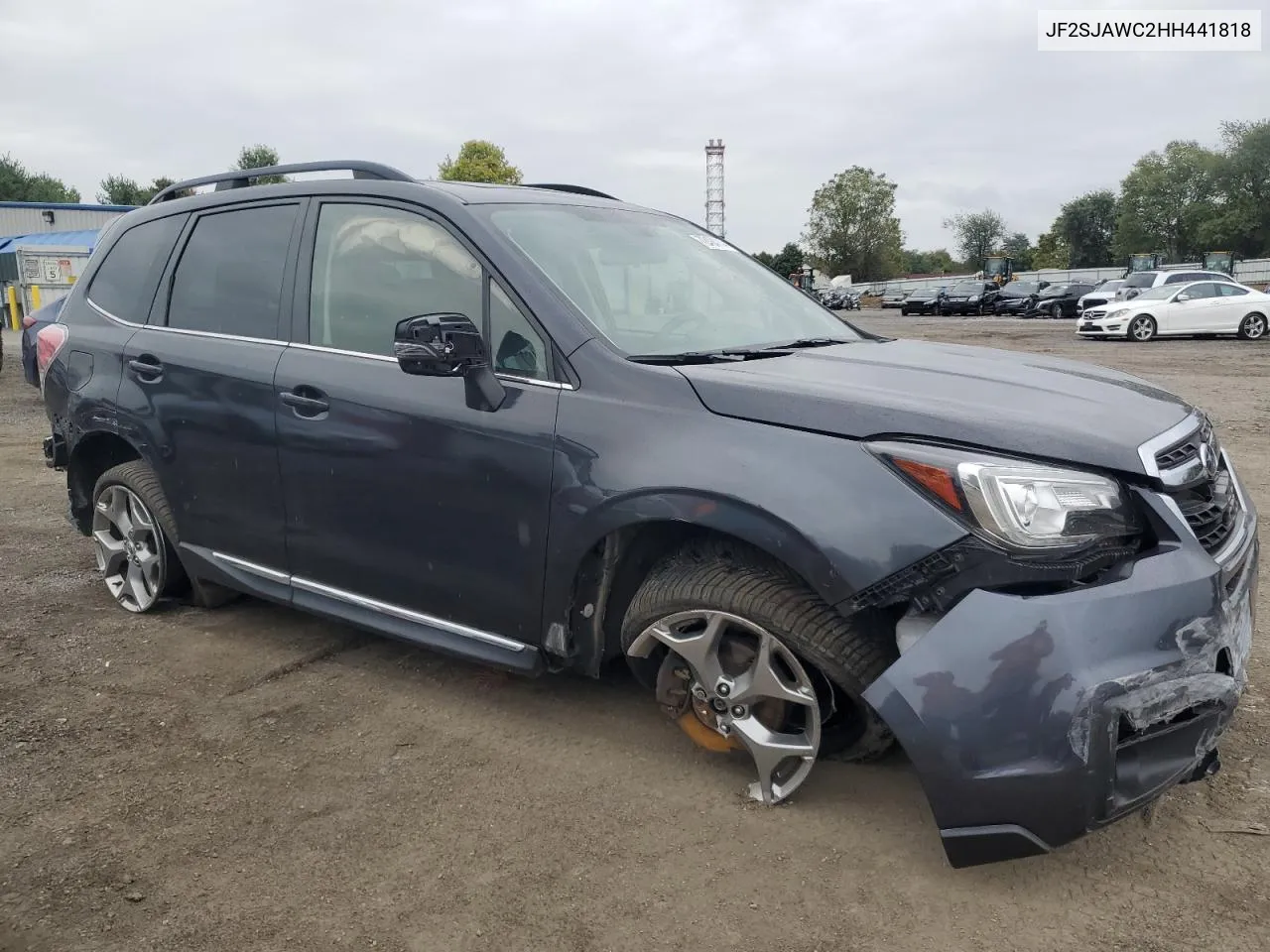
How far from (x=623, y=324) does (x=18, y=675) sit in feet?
8.81

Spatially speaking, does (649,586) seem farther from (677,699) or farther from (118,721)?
(118,721)

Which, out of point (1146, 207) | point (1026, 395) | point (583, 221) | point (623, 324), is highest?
point (1146, 207)

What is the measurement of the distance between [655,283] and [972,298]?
134 ft

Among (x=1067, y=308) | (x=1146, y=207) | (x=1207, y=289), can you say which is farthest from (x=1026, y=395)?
(x=1146, y=207)

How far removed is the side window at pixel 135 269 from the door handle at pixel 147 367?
0.21 m

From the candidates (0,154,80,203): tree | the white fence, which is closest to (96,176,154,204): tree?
(0,154,80,203): tree

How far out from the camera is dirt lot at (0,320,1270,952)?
227 cm

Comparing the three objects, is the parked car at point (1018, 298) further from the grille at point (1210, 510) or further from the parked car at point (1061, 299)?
the grille at point (1210, 510)

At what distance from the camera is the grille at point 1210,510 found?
94.9 inches

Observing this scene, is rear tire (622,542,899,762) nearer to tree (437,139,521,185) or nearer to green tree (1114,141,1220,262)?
tree (437,139,521,185)

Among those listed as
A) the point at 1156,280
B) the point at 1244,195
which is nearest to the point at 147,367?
the point at 1156,280

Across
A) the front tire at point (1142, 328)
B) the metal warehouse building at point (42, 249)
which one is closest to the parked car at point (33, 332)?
the metal warehouse building at point (42, 249)

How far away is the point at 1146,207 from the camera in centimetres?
6788

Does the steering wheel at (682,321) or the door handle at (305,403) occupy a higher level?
the steering wheel at (682,321)
